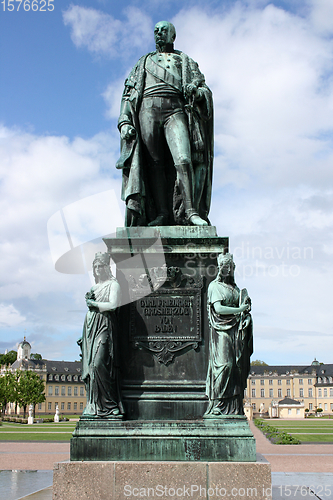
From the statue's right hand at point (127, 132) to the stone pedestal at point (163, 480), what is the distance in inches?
180

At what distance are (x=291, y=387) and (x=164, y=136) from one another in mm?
147510

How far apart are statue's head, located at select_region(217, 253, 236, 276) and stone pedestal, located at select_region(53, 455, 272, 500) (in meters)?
2.24

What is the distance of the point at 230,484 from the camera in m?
5.59

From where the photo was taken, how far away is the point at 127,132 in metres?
7.82

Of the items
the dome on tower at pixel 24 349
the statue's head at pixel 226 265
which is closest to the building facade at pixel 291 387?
the dome on tower at pixel 24 349

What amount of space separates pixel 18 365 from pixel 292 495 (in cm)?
12957

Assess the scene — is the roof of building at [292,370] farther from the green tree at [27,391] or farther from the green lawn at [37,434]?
the green lawn at [37,434]

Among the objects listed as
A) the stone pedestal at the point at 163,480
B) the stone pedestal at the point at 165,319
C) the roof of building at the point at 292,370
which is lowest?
the roof of building at the point at 292,370

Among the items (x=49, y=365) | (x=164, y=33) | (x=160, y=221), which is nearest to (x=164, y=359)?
(x=160, y=221)

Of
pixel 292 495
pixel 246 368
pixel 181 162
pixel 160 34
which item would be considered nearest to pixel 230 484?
pixel 246 368

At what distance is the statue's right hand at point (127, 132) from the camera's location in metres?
7.82

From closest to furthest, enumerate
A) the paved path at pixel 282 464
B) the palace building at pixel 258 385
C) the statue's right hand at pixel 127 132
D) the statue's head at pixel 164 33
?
the paved path at pixel 282 464
the statue's right hand at pixel 127 132
the statue's head at pixel 164 33
the palace building at pixel 258 385

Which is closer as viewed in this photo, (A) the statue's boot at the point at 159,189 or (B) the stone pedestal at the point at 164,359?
(B) the stone pedestal at the point at 164,359

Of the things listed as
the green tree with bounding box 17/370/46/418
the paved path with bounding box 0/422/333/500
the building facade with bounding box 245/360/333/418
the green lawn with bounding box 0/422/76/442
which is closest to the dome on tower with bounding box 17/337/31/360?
the green tree with bounding box 17/370/46/418
